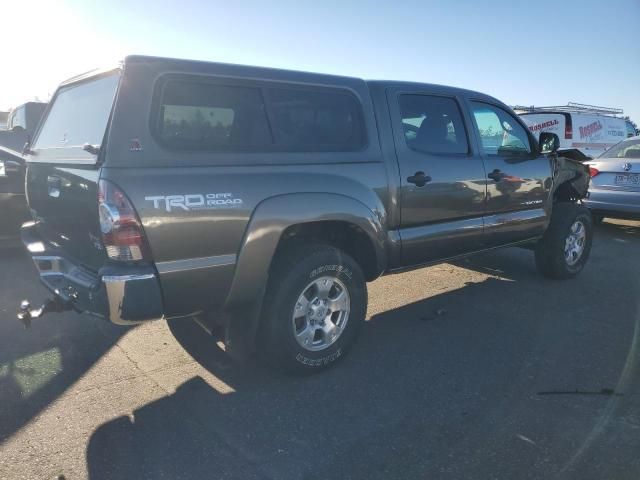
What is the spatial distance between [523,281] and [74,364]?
4.64 m

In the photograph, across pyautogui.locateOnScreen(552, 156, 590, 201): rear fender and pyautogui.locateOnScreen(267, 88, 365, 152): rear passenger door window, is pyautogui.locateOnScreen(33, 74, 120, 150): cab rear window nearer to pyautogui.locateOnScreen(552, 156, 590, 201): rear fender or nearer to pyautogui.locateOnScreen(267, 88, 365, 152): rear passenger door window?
pyautogui.locateOnScreen(267, 88, 365, 152): rear passenger door window

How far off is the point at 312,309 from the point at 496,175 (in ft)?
7.53

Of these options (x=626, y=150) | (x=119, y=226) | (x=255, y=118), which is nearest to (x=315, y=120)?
(x=255, y=118)

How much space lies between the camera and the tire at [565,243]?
5.66 m

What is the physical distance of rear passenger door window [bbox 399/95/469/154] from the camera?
160 inches

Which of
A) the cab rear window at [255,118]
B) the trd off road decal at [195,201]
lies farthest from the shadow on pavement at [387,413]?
the cab rear window at [255,118]

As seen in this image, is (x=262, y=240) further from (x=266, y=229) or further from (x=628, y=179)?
(x=628, y=179)

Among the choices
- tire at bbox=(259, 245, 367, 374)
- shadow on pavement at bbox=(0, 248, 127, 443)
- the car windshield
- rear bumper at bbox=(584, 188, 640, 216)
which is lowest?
shadow on pavement at bbox=(0, 248, 127, 443)

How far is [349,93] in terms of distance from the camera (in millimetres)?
3684

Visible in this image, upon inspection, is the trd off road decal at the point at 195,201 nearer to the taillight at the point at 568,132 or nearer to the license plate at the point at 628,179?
the license plate at the point at 628,179

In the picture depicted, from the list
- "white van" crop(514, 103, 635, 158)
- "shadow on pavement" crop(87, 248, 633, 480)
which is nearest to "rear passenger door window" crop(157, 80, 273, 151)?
"shadow on pavement" crop(87, 248, 633, 480)

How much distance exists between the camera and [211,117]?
9.76 ft

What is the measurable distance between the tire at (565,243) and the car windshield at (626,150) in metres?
3.09

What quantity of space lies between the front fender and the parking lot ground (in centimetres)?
71
